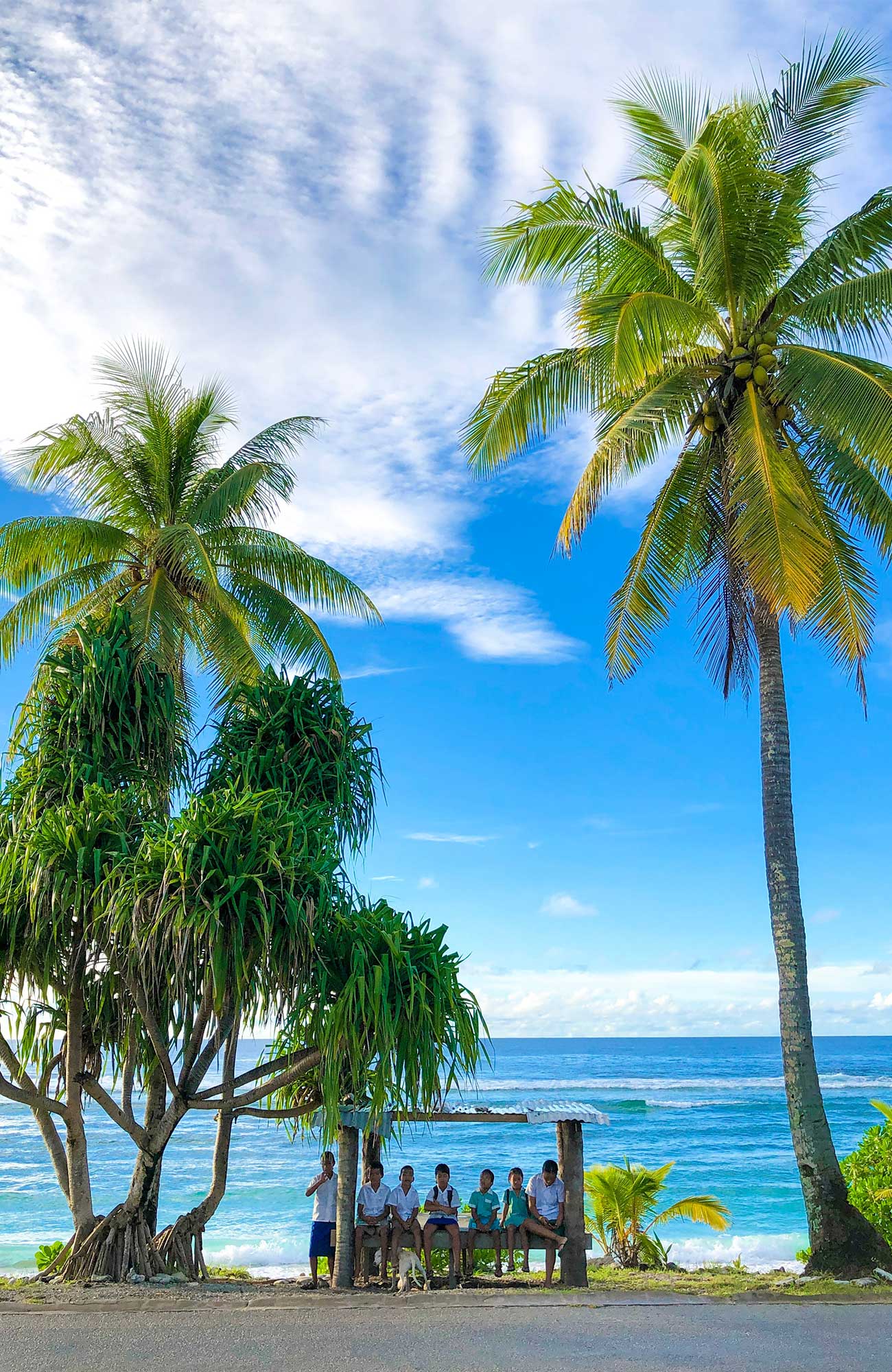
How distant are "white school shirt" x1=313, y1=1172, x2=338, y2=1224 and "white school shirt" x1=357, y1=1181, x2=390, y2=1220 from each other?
0.43 metres

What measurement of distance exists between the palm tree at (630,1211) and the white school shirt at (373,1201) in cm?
393

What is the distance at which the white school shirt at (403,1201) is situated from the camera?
9422 mm

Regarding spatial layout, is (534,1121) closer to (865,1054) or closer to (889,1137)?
(889,1137)

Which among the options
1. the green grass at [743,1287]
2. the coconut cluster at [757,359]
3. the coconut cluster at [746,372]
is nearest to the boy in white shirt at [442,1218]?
the green grass at [743,1287]

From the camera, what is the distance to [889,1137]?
10.8 m

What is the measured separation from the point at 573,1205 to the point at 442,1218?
3.70 feet

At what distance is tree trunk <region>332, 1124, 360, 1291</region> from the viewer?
9211 millimetres

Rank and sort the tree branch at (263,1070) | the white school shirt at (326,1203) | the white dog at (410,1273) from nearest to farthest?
the white dog at (410,1273), the tree branch at (263,1070), the white school shirt at (326,1203)

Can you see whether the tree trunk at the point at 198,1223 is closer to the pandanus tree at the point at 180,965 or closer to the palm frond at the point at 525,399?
the pandanus tree at the point at 180,965

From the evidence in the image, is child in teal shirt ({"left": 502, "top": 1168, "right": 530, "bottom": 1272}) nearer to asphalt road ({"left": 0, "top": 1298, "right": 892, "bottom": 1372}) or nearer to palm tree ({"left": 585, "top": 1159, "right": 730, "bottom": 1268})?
asphalt road ({"left": 0, "top": 1298, "right": 892, "bottom": 1372})

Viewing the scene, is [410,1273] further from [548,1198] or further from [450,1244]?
[548,1198]

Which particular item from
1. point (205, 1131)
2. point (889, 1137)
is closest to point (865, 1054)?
point (205, 1131)

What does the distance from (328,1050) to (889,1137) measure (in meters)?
5.98

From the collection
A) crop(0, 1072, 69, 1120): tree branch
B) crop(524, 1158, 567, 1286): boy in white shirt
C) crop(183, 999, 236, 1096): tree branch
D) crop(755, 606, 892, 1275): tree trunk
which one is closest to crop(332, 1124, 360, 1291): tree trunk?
crop(183, 999, 236, 1096): tree branch
